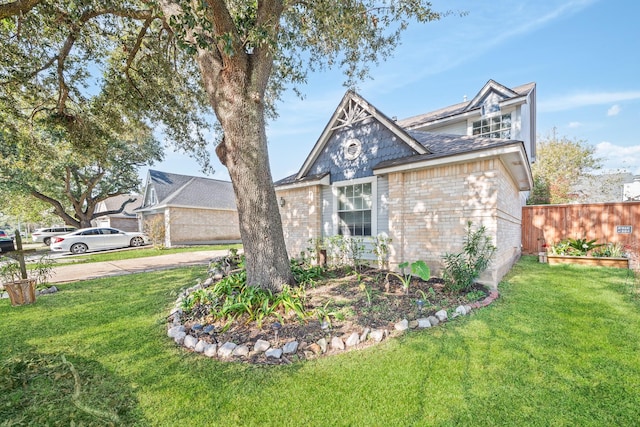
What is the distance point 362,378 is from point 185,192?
66.2ft

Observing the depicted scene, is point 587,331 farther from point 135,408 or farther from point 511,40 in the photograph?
point 511,40

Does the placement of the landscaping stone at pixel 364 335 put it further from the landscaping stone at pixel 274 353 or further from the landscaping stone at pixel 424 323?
the landscaping stone at pixel 274 353

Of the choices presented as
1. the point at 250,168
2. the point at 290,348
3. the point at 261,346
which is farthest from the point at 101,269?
the point at 290,348

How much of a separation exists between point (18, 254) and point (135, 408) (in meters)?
6.17

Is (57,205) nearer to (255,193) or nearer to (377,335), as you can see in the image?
(255,193)

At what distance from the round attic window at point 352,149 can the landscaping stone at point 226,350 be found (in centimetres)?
626

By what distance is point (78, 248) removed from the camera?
1488 cm

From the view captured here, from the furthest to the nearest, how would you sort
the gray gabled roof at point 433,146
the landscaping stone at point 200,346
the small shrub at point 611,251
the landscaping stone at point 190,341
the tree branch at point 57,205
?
the tree branch at point 57,205 < the small shrub at point 611,251 < the gray gabled roof at point 433,146 < the landscaping stone at point 190,341 < the landscaping stone at point 200,346

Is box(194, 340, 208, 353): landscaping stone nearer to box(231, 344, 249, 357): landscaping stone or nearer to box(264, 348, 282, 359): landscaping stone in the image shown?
box(231, 344, 249, 357): landscaping stone

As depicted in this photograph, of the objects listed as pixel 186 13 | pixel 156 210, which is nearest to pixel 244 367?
pixel 186 13

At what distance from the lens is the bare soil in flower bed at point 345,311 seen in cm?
364

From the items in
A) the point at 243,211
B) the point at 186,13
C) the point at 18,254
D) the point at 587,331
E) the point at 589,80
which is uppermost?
the point at 589,80

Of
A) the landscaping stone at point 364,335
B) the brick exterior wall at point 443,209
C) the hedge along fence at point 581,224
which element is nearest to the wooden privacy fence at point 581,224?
the hedge along fence at point 581,224

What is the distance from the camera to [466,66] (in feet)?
28.3
